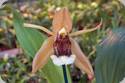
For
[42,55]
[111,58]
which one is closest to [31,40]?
[42,55]

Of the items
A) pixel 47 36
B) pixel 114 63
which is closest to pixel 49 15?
pixel 47 36

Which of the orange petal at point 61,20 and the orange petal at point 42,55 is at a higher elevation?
the orange petal at point 61,20

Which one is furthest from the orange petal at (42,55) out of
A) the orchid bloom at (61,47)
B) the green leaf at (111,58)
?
the green leaf at (111,58)

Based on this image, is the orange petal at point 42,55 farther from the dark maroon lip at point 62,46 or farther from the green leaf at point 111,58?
the green leaf at point 111,58

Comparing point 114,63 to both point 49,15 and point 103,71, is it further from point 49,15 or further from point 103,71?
point 49,15

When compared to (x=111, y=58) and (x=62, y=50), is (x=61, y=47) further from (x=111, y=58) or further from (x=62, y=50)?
(x=111, y=58)

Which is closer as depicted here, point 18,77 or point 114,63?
point 114,63

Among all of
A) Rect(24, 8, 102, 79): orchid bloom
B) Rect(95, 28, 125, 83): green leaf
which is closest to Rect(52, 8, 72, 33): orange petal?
Rect(24, 8, 102, 79): orchid bloom
